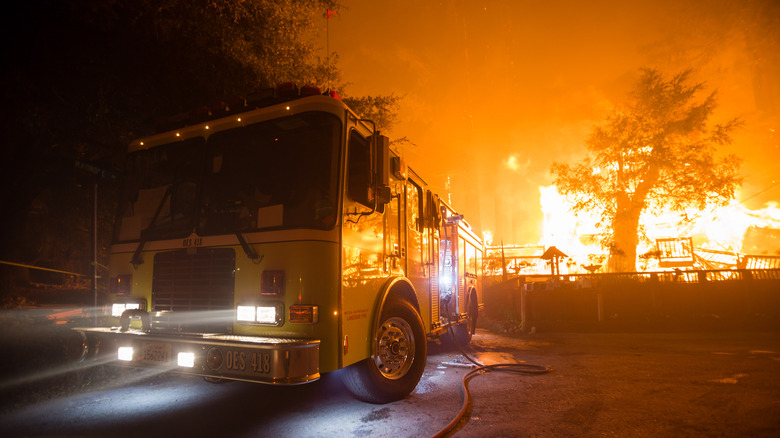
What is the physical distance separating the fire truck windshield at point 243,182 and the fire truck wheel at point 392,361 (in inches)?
62.9

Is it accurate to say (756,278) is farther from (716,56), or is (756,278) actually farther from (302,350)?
(716,56)

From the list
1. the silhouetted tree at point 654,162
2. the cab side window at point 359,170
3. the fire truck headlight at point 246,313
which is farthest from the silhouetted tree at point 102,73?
the silhouetted tree at point 654,162

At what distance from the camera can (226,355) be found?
11.1ft

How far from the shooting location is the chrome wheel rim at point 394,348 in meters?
4.72

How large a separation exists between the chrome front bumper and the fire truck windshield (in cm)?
105

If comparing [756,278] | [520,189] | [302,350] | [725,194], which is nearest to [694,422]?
[302,350]

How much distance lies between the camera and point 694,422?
411 cm

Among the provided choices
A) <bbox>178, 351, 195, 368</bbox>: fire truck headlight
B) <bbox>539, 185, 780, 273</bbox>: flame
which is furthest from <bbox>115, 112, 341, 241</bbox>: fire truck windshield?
<bbox>539, 185, 780, 273</bbox>: flame

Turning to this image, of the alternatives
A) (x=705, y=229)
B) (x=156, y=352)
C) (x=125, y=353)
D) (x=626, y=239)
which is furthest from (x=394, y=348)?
(x=705, y=229)

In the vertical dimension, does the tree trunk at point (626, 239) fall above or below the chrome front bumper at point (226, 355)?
above

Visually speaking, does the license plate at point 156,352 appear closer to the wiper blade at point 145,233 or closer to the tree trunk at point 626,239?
the wiper blade at point 145,233

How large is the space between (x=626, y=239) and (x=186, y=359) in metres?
25.6

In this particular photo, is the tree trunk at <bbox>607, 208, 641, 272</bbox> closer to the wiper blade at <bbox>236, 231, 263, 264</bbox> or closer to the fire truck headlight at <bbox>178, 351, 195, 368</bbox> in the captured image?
the wiper blade at <bbox>236, 231, 263, 264</bbox>

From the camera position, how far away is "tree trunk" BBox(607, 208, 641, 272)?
77.4ft
